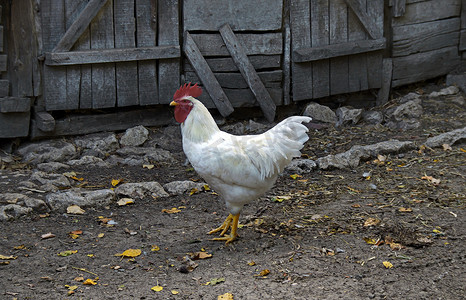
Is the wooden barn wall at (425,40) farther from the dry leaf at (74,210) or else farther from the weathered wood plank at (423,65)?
the dry leaf at (74,210)

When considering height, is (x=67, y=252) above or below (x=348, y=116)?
below

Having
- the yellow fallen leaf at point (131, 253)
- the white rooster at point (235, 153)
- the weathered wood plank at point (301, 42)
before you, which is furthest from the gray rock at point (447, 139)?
the yellow fallen leaf at point (131, 253)

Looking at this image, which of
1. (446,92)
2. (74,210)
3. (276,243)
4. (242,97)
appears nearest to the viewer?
(276,243)

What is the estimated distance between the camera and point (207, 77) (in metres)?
7.57

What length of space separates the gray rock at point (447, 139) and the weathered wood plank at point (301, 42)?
190cm

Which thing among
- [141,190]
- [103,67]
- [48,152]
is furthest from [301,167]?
[48,152]

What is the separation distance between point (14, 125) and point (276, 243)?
3926 millimetres

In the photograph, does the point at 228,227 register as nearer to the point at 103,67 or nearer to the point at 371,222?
the point at 371,222

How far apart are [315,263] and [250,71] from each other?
3.97m

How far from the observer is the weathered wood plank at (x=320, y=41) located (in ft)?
25.8

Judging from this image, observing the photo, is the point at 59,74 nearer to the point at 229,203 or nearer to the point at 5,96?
the point at 5,96

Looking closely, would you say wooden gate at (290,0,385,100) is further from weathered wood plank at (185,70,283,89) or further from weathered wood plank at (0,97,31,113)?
weathered wood plank at (0,97,31,113)

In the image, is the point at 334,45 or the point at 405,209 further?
the point at 334,45

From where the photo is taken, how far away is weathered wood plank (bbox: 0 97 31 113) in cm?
680
